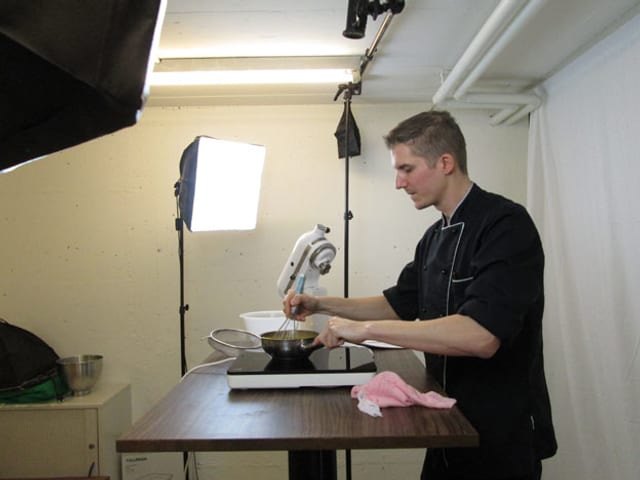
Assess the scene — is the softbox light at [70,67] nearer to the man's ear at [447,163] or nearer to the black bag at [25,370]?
the man's ear at [447,163]

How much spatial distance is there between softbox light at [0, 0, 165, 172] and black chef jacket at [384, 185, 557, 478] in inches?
35.8

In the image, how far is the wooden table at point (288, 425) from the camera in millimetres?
959

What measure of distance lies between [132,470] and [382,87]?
7.44 ft

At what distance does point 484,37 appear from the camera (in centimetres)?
169

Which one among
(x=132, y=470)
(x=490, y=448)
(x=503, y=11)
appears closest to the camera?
(x=490, y=448)

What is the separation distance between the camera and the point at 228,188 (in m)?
2.25

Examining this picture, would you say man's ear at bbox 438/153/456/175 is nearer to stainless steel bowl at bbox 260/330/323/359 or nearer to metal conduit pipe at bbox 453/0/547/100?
metal conduit pipe at bbox 453/0/547/100

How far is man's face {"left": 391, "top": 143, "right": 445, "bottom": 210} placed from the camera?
4.84 ft

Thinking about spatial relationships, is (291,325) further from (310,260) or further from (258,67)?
(258,67)

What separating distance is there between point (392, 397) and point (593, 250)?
1.31 metres

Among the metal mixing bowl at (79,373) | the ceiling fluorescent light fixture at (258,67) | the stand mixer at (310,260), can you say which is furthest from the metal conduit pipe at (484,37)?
the metal mixing bowl at (79,373)

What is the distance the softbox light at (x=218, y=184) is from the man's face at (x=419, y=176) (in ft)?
3.03

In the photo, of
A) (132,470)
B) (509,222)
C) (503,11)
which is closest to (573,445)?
(509,222)

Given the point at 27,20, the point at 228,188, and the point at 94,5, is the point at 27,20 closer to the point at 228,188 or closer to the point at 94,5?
the point at 94,5
